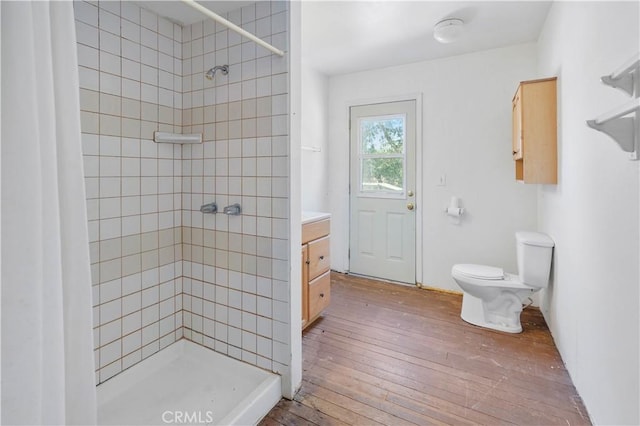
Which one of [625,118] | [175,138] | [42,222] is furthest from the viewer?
[175,138]

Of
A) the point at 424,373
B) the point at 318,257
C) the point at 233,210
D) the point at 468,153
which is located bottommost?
the point at 424,373

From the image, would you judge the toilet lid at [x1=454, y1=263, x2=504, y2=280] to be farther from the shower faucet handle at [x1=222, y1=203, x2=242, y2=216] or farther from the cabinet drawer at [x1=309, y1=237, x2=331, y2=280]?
the shower faucet handle at [x1=222, y1=203, x2=242, y2=216]

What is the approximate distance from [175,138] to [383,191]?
7.41 feet

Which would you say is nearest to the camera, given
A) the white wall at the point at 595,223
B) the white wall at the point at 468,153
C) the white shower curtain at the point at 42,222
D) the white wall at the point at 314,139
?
the white shower curtain at the point at 42,222

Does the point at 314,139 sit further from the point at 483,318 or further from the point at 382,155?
the point at 483,318

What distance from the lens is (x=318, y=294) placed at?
8.09 ft

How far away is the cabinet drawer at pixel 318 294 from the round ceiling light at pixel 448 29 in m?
2.00

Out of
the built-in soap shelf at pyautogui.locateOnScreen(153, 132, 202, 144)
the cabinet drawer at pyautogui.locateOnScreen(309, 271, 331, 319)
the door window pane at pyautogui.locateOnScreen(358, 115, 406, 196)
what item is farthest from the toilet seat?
the built-in soap shelf at pyautogui.locateOnScreen(153, 132, 202, 144)

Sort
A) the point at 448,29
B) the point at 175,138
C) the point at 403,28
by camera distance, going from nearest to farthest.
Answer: the point at 175,138
the point at 448,29
the point at 403,28

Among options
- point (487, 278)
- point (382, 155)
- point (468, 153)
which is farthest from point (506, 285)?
point (382, 155)

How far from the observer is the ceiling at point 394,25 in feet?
7.07

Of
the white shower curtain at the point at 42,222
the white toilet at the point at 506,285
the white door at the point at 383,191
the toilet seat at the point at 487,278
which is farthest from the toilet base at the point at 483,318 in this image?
the white shower curtain at the point at 42,222

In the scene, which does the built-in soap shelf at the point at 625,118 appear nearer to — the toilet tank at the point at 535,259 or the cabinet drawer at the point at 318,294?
the toilet tank at the point at 535,259

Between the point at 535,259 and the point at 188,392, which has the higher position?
the point at 535,259
